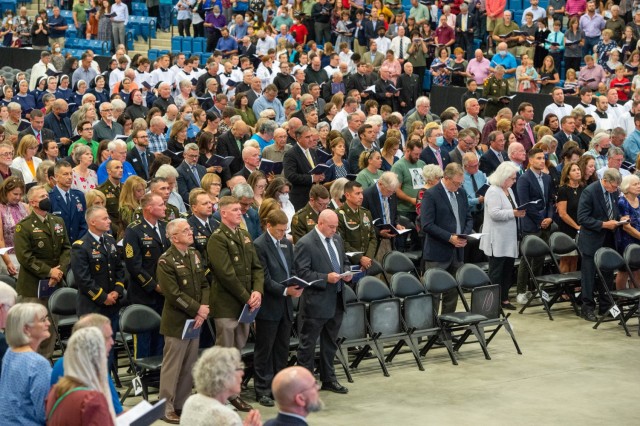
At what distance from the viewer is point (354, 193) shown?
10.8m

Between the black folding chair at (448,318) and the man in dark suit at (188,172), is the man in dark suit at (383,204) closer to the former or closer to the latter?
the black folding chair at (448,318)

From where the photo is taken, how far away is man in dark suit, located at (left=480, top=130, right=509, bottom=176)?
555 inches

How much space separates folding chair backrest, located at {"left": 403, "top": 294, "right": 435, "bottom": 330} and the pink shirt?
11.5 meters

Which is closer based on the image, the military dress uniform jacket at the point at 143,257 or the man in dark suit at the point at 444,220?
the military dress uniform jacket at the point at 143,257

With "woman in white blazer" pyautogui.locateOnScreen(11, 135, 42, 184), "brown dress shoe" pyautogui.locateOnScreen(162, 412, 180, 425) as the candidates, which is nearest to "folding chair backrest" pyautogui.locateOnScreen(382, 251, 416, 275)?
"brown dress shoe" pyautogui.locateOnScreen(162, 412, 180, 425)

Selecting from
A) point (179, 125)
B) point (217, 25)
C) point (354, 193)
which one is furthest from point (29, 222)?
point (217, 25)

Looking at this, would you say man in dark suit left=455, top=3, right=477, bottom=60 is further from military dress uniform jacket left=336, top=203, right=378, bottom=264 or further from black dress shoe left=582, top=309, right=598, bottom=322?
military dress uniform jacket left=336, top=203, right=378, bottom=264

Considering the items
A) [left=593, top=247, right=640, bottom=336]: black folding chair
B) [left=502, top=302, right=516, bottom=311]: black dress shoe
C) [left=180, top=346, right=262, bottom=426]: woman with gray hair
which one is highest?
[left=180, top=346, right=262, bottom=426]: woman with gray hair

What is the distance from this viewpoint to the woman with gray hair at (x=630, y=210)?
12352 millimetres

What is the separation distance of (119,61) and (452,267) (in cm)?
1096

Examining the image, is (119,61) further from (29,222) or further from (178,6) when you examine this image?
(29,222)

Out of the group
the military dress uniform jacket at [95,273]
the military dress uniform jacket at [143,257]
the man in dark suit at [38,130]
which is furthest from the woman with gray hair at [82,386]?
the man in dark suit at [38,130]

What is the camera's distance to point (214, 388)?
18.4ft

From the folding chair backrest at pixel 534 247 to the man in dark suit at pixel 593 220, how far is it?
0.40m
